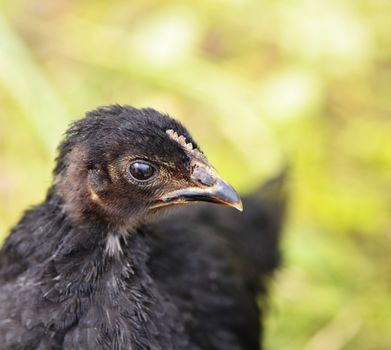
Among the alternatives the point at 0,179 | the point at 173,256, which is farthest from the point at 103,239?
the point at 0,179

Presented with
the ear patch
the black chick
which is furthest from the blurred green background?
the ear patch

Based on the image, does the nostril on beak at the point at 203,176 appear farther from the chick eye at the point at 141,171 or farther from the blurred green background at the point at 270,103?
the blurred green background at the point at 270,103

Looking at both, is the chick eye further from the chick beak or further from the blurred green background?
the blurred green background

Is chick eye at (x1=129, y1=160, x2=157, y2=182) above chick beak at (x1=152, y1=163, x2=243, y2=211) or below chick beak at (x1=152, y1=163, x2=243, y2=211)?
above

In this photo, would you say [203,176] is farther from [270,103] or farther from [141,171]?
[270,103]

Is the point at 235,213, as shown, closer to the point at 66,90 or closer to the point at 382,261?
the point at 382,261

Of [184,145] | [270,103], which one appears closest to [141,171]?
[184,145]

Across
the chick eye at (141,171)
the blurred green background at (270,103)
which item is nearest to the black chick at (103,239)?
the chick eye at (141,171)
